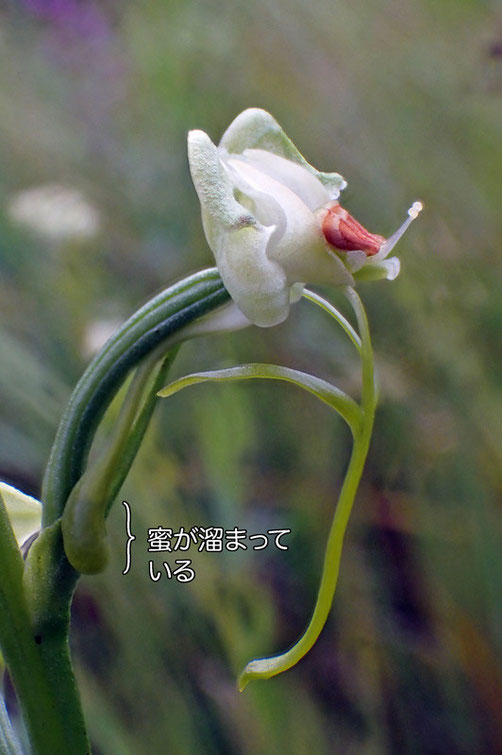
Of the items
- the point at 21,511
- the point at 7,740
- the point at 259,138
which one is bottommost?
the point at 7,740

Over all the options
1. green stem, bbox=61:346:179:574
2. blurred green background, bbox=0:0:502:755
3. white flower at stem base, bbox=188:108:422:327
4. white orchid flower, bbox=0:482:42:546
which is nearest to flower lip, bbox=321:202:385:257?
white flower at stem base, bbox=188:108:422:327

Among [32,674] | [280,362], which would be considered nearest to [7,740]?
[32,674]

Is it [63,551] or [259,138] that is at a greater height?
[259,138]

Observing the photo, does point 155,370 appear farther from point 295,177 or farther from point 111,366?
point 295,177

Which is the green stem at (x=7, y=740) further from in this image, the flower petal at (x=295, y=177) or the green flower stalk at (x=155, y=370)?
the flower petal at (x=295, y=177)

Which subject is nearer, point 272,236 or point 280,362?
point 272,236

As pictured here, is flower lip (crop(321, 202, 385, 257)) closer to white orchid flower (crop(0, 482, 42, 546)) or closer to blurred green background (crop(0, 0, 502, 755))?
white orchid flower (crop(0, 482, 42, 546))

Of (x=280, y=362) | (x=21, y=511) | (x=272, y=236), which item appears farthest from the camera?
(x=280, y=362)

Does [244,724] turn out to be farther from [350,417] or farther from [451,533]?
[350,417]
